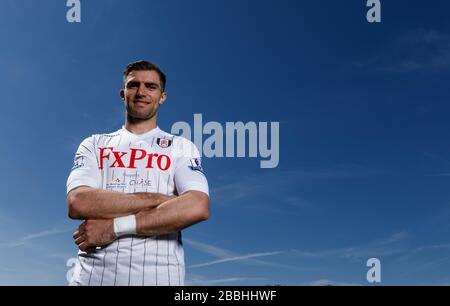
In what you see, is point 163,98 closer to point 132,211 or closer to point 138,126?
point 138,126

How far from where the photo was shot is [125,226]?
4879 millimetres

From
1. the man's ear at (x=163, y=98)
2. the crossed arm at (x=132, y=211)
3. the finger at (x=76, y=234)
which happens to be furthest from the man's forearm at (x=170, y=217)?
the man's ear at (x=163, y=98)

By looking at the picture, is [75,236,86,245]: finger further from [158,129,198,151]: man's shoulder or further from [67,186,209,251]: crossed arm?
[158,129,198,151]: man's shoulder

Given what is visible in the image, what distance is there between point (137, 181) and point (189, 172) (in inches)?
22.0

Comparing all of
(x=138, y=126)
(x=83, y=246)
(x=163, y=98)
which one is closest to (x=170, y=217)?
(x=83, y=246)

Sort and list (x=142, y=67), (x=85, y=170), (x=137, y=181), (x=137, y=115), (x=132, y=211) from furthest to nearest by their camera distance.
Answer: (x=142, y=67)
(x=137, y=115)
(x=85, y=170)
(x=137, y=181)
(x=132, y=211)

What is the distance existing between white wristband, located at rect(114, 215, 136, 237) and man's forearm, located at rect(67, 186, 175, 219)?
0.11m

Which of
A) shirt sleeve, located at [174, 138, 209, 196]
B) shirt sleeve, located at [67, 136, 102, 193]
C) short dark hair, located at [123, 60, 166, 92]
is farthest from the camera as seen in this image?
short dark hair, located at [123, 60, 166, 92]

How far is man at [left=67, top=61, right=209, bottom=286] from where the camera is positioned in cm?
489

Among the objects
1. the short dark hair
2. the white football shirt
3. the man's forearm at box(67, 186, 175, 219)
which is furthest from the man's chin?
the man's forearm at box(67, 186, 175, 219)

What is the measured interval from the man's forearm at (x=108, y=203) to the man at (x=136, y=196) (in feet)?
0.03

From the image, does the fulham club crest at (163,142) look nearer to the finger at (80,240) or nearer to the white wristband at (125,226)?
the white wristband at (125,226)
